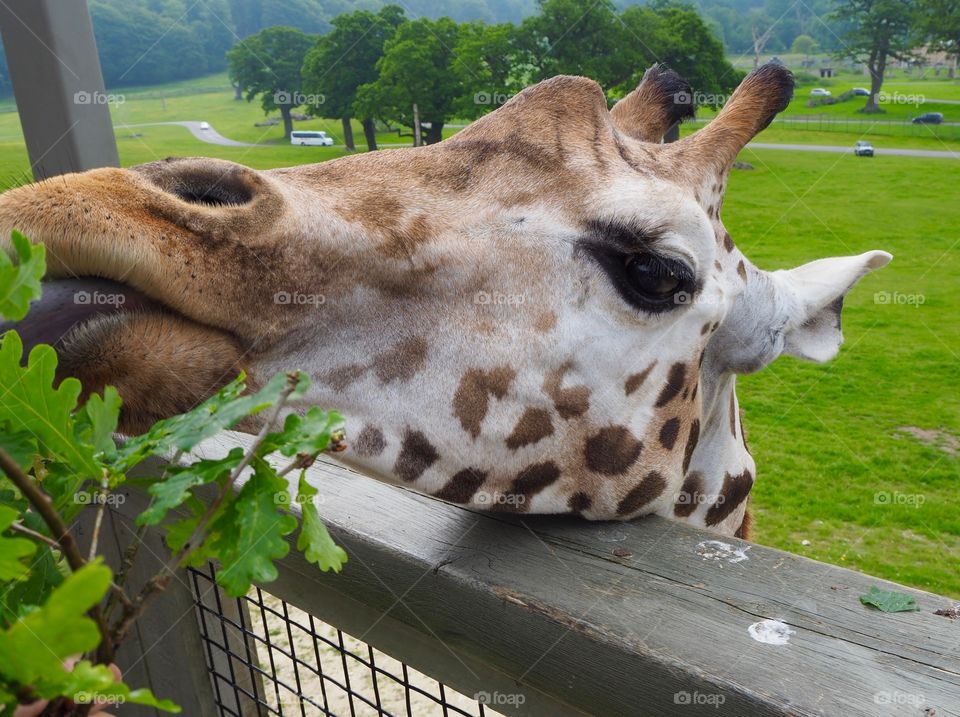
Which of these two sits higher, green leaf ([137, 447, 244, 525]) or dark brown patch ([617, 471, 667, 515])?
green leaf ([137, 447, 244, 525])

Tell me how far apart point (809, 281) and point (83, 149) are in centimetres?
225

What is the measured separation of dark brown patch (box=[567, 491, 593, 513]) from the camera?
1.30 meters

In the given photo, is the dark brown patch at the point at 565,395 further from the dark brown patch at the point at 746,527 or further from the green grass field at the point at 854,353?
the green grass field at the point at 854,353

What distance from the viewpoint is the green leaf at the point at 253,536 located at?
2.03ft

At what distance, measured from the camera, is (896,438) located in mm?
8000

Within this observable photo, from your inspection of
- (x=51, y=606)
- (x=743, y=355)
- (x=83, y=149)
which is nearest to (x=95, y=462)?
(x=51, y=606)

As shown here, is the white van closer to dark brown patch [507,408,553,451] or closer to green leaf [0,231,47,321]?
dark brown patch [507,408,553,451]

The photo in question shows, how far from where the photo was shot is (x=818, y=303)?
1723 millimetres

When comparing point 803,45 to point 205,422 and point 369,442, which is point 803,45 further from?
point 205,422

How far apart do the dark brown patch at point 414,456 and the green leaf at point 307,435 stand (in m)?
0.55
